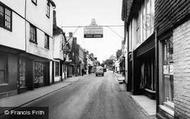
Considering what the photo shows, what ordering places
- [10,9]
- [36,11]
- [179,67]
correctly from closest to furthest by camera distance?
1. [179,67]
2. [10,9]
3. [36,11]

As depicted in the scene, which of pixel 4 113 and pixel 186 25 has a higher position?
pixel 186 25

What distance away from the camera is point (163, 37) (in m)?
8.40

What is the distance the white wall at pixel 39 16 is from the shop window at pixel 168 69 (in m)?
13.2

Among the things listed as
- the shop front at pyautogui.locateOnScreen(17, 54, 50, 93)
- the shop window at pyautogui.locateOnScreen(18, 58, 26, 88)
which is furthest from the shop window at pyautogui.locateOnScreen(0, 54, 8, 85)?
the shop window at pyautogui.locateOnScreen(18, 58, 26, 88)

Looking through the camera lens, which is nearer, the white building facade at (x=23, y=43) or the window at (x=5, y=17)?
the window at (x=5, y=17)

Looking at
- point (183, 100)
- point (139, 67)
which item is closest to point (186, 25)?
point (183, 100)

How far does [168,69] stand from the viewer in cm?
834

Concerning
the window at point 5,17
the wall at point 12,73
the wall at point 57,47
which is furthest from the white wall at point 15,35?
the wall at point 57,47

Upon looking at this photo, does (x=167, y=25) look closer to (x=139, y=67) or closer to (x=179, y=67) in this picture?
(x=179, y=67)

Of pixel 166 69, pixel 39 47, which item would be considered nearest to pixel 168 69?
pixel 166 69

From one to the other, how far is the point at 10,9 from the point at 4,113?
27.4ft

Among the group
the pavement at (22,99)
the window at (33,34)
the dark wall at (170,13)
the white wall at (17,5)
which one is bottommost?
the pavement at (22,99)

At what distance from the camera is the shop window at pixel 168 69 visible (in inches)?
322

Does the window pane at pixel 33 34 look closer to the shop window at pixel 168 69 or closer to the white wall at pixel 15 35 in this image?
the white wall at pixel 15 35
